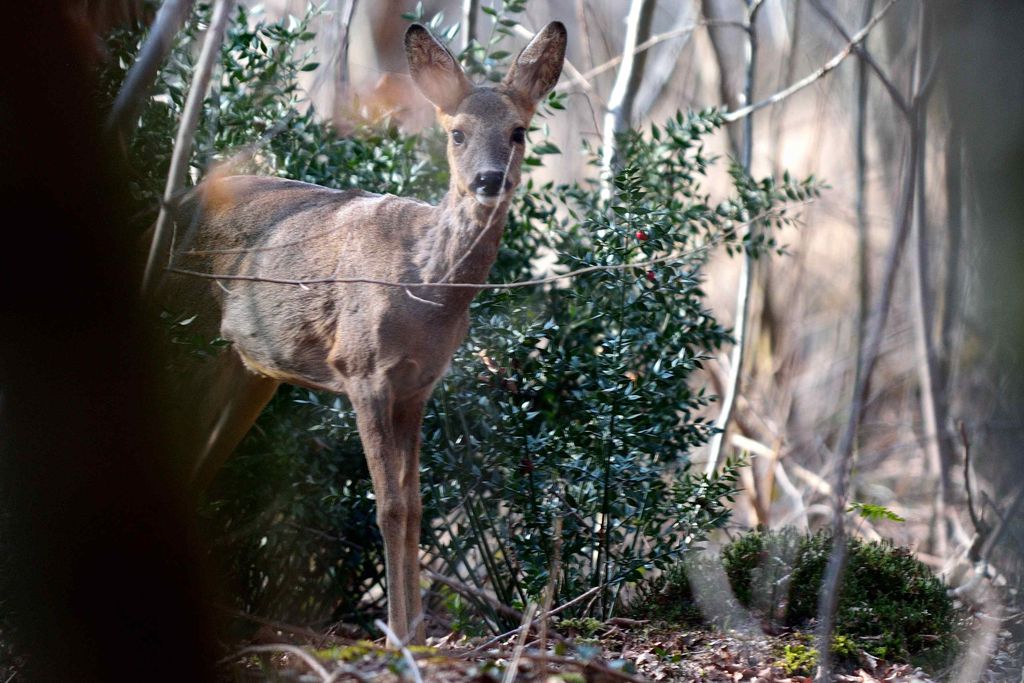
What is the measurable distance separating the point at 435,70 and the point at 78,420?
8.42 feet

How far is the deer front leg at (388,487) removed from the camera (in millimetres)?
5074

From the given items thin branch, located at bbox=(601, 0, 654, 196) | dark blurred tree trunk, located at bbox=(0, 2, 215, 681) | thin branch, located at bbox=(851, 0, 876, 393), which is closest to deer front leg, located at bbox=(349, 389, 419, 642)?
dark blurred tree trunk, located at bbox=(0, 2, 215, 681)

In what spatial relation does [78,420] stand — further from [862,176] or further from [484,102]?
[862,176]

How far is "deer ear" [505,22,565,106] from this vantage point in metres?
5.35

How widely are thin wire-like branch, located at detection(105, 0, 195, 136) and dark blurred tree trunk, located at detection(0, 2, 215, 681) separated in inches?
3.6

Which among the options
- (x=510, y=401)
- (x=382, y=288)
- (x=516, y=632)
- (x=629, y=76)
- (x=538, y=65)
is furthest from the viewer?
(x=629, y=76)

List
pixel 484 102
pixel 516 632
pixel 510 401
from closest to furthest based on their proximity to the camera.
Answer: pixel 516 632 < pixel 484 102 < pixel 510 401

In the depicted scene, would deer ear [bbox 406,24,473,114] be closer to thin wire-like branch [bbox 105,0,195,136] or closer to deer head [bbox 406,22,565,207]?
deer head [bbox 406,22,565,207]

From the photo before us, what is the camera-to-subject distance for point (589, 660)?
12.4 feet

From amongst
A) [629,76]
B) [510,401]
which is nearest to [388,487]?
[510,401]

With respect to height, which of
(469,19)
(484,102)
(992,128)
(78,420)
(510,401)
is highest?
(469,19)

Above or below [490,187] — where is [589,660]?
below

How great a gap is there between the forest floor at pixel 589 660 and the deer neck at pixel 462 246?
170cm

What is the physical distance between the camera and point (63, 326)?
363 cm
